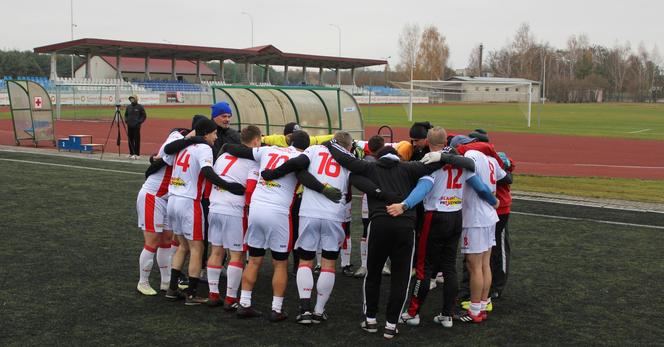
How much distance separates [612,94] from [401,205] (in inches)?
5379

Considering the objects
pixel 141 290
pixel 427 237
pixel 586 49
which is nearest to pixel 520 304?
pixel 427 237

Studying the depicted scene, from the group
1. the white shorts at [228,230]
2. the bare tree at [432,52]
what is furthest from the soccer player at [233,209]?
the bare tree at [432,52]

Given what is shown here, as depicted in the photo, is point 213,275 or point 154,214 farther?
point 154,214

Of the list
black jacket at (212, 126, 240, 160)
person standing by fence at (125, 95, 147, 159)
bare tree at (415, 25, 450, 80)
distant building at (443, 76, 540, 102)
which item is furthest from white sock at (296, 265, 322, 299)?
bare tree at (415, 25, 450, 80)

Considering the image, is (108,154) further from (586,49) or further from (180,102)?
(586,49)

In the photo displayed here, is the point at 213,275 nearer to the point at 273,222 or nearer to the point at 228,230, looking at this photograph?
the point at 228,230

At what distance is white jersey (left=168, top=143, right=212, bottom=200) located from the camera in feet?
23.7

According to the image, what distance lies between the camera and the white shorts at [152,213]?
756 cm

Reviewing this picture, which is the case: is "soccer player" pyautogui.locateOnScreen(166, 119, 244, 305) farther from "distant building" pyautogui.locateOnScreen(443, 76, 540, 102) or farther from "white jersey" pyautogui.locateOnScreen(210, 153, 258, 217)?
"distant building" pyautogui.locateOnScreen(443, 76, 540, 102)

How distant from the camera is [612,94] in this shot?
429ft

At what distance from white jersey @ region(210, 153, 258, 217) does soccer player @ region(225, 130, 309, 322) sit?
0.62ft

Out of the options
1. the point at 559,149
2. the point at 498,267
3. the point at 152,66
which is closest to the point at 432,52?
the point at 152,66

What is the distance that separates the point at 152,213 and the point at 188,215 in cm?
58

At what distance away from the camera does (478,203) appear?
702cm
